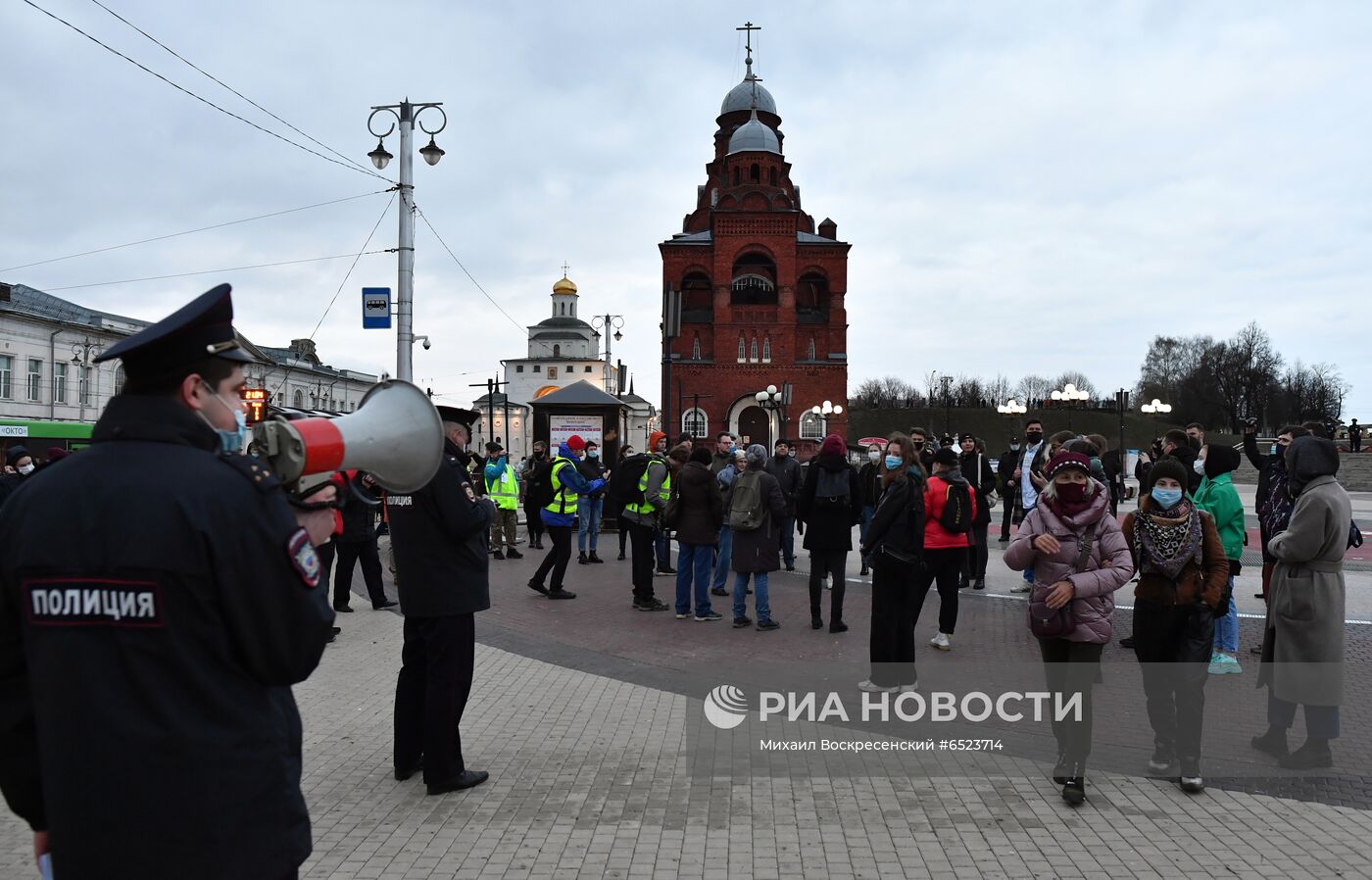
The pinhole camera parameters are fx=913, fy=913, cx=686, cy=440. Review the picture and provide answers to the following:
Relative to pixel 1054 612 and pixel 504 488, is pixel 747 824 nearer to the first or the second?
pixel 1054 612

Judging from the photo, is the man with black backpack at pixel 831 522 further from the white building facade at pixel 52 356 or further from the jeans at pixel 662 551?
the white building facade at pixel 52 356

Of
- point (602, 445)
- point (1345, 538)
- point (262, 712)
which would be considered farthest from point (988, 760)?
point (602, 445)

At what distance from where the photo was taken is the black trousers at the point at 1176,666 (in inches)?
193

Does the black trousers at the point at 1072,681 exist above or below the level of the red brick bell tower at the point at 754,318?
below

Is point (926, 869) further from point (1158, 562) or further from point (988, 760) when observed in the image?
point (1158, 562)

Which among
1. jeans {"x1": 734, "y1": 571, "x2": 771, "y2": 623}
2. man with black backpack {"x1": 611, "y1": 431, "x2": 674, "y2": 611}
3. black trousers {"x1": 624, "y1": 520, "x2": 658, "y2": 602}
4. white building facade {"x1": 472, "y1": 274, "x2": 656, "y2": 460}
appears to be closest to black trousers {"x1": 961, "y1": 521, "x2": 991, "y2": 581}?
jeans {"x1": 734, "y1": 571, "x2": 771, "y2": 623}

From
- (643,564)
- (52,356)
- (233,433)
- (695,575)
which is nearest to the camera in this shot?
(233,433)

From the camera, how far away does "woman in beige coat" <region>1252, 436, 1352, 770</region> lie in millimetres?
5242

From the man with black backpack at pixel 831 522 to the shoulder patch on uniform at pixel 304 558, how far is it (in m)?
7.47

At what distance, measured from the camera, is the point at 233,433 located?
2252 mm

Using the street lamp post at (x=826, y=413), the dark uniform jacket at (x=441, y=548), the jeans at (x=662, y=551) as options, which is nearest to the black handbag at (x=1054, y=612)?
the dark uniform jacket at (x=441, y=548)

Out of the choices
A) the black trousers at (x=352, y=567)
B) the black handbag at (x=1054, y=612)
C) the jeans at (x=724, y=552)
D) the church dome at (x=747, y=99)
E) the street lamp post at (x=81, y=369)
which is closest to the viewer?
the black handbag at (x=1054, y=612)

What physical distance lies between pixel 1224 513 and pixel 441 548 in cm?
613

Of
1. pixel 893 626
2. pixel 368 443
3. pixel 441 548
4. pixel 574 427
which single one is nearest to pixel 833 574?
pixel 893 626
